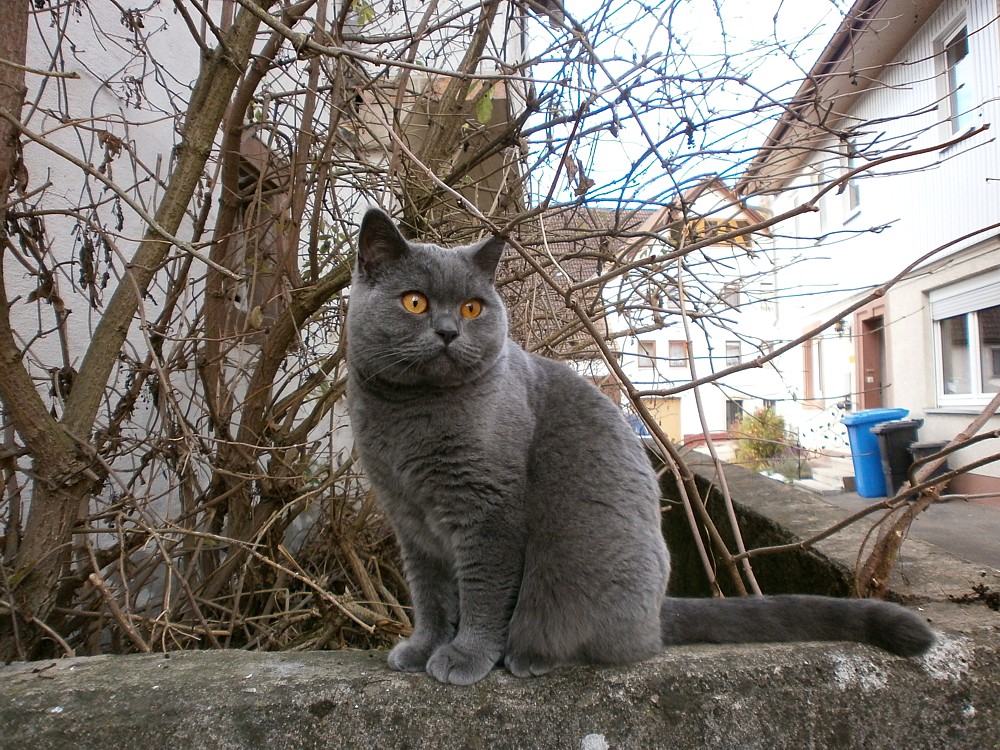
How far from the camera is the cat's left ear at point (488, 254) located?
62.8 inches

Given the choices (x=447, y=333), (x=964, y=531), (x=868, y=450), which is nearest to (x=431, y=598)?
(x=447, y=333)

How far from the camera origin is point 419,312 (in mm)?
1514

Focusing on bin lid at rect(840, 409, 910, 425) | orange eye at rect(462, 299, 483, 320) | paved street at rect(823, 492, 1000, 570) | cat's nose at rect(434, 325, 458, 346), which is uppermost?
orange eye at rect(462, 299, 483, 320)

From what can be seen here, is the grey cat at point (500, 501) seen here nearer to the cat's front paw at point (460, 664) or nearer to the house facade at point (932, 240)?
the cat's front paw at point (460, 664)

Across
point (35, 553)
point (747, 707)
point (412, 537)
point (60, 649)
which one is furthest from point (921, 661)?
point (60, 649)

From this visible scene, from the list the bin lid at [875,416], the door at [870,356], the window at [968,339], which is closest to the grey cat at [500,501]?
the window at [968,339]

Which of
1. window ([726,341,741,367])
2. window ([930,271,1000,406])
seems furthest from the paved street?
window ([930,271,1000,406])

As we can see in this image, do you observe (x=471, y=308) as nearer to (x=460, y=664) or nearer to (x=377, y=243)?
(x=377, y=243)

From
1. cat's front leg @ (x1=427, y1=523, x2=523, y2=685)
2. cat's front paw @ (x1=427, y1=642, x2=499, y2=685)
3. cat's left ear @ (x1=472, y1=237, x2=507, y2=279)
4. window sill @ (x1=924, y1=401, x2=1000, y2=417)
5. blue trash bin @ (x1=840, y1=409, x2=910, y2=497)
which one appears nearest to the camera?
cat's front paw @ (x1=427, y1=642, x2=499, y2=685)

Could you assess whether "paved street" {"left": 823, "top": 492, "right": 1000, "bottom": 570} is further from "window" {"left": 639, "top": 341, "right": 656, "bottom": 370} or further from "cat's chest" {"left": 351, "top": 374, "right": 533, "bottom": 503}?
"cat's chest" {"left": 351, "top": 374, "right": 533, "bottom": 503}

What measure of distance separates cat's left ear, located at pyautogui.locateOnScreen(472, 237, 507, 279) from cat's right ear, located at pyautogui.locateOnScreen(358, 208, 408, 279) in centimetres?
19

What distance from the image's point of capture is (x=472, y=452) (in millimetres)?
1408

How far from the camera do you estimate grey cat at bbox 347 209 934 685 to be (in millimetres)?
1280

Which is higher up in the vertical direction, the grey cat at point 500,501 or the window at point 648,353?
the window at point 648,353
